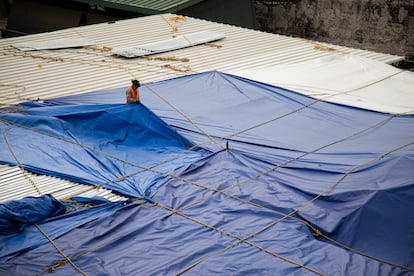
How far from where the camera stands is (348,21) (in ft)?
78.6

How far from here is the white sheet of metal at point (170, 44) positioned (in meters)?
15.9

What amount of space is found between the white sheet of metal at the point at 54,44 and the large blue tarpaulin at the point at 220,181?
4.09 metres

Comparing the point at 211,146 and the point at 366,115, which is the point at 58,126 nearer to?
the point at 211,146

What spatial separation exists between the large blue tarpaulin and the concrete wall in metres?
11.8

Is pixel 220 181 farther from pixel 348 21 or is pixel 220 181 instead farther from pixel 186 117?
pixel 348 21

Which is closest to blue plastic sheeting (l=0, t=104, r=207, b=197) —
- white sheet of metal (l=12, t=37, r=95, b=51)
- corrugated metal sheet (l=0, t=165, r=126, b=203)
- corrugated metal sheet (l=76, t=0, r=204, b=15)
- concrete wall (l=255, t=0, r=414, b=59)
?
corrugated metal sheet (l=0, t=165, r=126, b=203)

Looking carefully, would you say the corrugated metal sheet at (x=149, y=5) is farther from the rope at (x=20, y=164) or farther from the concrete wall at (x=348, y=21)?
the rope at (x=20, y=164)

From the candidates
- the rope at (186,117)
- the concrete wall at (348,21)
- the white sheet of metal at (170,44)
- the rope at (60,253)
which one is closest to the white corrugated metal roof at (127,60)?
the white sheet of metal at (170,44)

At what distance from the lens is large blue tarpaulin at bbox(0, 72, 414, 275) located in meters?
7.49

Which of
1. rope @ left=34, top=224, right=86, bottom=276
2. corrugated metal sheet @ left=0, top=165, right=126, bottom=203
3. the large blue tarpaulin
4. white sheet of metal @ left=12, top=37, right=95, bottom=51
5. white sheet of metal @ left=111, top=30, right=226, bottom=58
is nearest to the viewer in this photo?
rope @ left=34, top=224, right=86, bottom=276

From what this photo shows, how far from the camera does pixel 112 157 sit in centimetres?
1030

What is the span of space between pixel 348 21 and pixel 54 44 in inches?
507

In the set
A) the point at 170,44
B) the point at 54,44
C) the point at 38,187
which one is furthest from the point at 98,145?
the point at 54,44

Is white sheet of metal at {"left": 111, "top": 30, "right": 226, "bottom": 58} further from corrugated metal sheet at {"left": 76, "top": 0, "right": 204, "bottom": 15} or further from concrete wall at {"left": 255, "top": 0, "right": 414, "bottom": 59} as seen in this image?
concrete wall at {"left": 255, "top": 0, "right": 414, "bottom": 59}
